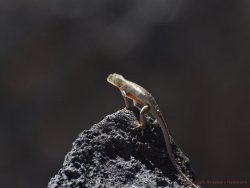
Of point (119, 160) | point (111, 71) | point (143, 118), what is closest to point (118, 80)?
point (143, 118)

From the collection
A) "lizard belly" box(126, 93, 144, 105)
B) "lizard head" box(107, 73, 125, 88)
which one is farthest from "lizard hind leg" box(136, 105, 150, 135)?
"lizard head" box(107, 73, 125, 88)

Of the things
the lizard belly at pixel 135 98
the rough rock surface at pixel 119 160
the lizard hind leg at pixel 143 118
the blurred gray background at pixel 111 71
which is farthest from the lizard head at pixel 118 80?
the blurred gray background at pixel 111 71

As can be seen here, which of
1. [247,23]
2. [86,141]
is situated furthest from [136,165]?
[247,23]

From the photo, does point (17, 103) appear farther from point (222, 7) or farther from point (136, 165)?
Answer: point (136, 165)

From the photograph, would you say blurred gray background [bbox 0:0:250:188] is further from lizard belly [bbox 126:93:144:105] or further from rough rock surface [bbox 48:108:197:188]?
rough rock surface [bbox 48:108:197:188]

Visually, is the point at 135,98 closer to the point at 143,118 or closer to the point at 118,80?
the point at 118,80

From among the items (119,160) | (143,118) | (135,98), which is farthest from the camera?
(135,98)

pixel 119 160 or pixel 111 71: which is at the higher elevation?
pixel 111 71
